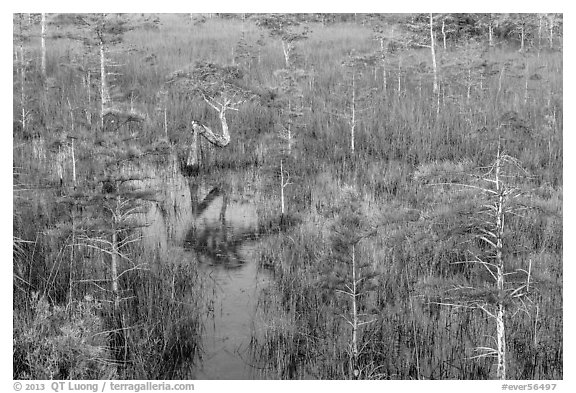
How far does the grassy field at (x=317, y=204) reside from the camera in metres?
6.75

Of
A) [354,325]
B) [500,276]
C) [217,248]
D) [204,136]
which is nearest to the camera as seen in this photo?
[500,276]

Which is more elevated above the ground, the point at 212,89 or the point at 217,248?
the point at 212,89

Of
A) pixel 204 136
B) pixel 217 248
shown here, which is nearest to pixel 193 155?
pixel 204 136

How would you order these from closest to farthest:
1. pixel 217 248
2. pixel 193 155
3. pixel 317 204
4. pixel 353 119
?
pixel 217 248
pixel 317 204
pixel 353 119
pixel 193 155

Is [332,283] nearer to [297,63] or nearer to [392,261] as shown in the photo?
[392,261]

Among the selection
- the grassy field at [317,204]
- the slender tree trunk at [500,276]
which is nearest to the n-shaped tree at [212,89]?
the grassy field at [317,204]

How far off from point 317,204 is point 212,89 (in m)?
4.10

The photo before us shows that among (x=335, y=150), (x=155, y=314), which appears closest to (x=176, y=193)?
(x=335, y=150)

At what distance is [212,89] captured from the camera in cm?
1357

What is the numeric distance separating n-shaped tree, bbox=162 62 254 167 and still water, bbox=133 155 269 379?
864mm

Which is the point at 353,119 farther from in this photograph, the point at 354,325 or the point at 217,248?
the point at 354,325

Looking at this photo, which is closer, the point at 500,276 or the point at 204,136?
the point at 500,276

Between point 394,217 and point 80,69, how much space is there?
9549 millimetres

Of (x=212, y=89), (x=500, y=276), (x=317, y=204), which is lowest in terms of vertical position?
(x=317, y=204)
